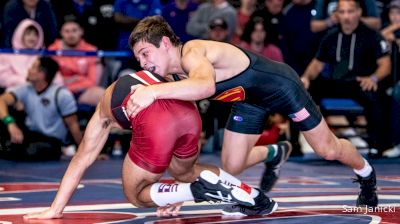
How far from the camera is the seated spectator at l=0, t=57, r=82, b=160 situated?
10016 mm

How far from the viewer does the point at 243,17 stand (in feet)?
39.8

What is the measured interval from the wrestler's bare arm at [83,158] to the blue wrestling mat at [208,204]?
8 cm

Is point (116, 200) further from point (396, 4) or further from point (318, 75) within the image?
point (396, 4)

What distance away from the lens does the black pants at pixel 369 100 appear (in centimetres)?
1034

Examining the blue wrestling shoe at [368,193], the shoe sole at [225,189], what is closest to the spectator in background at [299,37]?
the blue wrestling shoe at [368,193]

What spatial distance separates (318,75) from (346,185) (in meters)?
2.75

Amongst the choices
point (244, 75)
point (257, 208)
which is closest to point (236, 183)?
point (257, 208)

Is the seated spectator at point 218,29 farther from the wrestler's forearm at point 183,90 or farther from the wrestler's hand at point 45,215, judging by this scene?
the wrestler's forearm at point 183,90

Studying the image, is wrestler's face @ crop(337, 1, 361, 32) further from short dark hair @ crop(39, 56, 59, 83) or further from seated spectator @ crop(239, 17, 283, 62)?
short dark hair @ crop(39, 56, 59, 83)

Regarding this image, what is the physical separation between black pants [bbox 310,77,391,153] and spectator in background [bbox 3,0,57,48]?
10.3 feet

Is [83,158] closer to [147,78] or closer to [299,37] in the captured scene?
[147,78]

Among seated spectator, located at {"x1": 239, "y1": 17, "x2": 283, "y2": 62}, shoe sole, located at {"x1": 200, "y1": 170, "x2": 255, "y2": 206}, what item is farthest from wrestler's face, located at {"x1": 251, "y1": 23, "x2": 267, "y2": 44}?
shoe sole, located at {"x1": 200, "y1": 170, "x2": 255, "y2": 206}

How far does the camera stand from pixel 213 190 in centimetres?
526

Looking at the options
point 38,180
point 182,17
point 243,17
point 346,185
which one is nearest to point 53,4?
point 182,17
